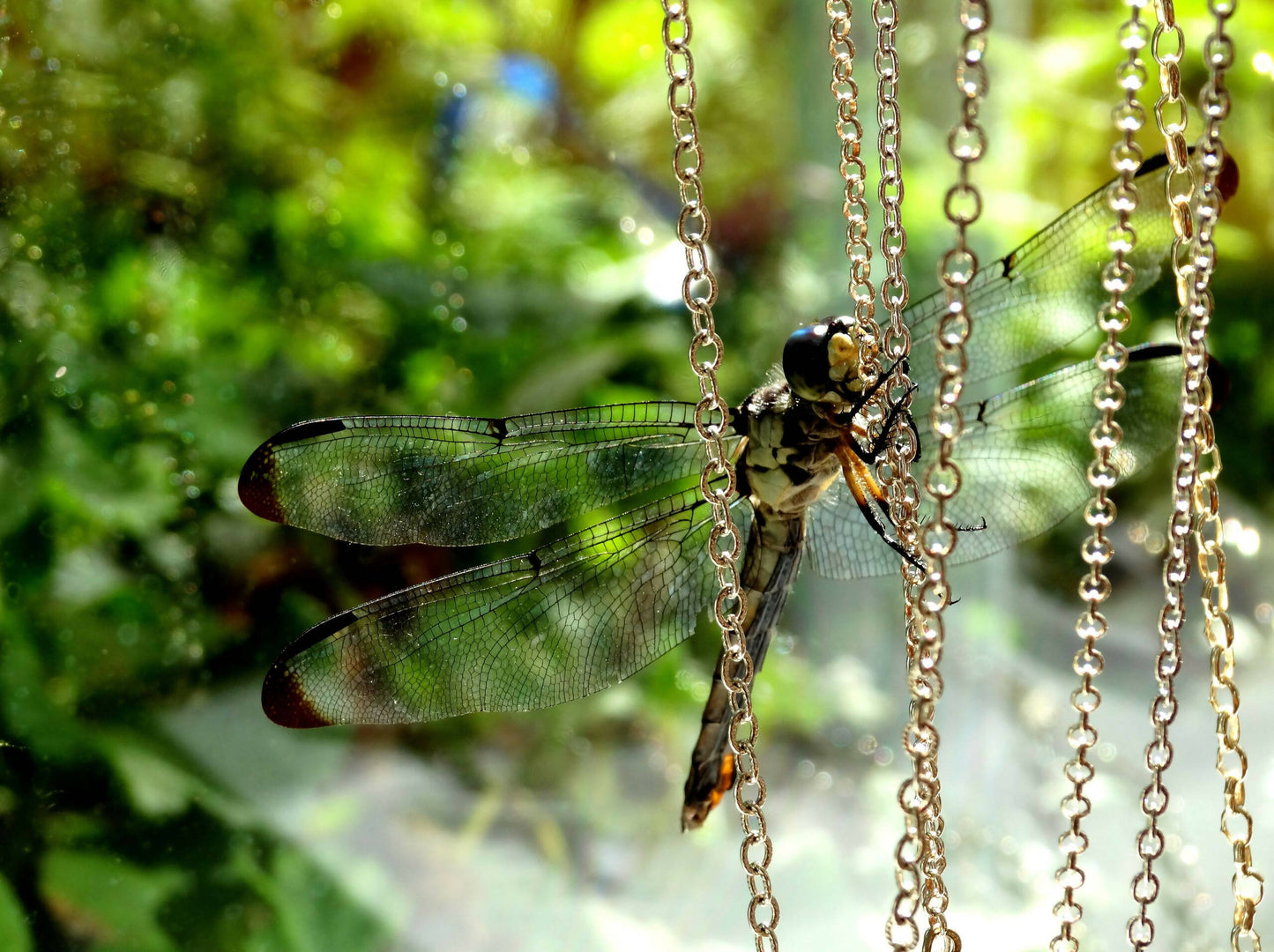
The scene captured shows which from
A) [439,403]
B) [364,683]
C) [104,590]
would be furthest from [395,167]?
[364,683]

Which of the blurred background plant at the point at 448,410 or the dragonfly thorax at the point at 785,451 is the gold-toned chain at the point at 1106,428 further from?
the blurred background plant at the point at 448,410

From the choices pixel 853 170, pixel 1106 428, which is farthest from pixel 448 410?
pixel 1106 428

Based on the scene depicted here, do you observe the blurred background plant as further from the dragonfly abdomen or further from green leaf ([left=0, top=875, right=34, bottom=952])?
the dragonfly abdomen

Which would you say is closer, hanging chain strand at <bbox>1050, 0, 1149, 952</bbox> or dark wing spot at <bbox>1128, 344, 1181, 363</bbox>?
hanging chain strand at <bbox>1050, 0, 1149, 952</bbox>

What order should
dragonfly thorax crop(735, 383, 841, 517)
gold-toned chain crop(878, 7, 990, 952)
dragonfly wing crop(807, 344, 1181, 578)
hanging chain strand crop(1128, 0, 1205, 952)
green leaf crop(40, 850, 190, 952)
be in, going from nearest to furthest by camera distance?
gold-toned chain crop(878, 7, 990, 952)
hanging chain strand crop(1128, 0, 1205, 952)
dragonfly thorax crop(735, 383, 841, 517)
dragonfly wing crop(807, 344, 1181, 578)
green leaf crop(40, 850, 190, 952)

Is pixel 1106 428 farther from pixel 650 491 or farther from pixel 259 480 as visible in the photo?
pixel 259 480

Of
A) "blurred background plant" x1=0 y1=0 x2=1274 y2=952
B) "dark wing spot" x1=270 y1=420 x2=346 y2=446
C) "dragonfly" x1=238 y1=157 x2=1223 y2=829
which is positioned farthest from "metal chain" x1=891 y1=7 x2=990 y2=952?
"blurred background plant" x1=0 y1=0 x2=1274 y2=952

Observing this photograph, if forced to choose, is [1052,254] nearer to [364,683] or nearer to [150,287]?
[364,683]

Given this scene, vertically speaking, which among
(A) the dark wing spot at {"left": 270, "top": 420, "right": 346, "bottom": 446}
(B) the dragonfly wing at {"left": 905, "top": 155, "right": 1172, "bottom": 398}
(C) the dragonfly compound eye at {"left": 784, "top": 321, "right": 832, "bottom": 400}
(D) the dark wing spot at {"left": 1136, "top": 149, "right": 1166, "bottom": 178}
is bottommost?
(A) the dark wing spot at {"left": 270, "top": 420, "right": 346, "bottom": 446}
